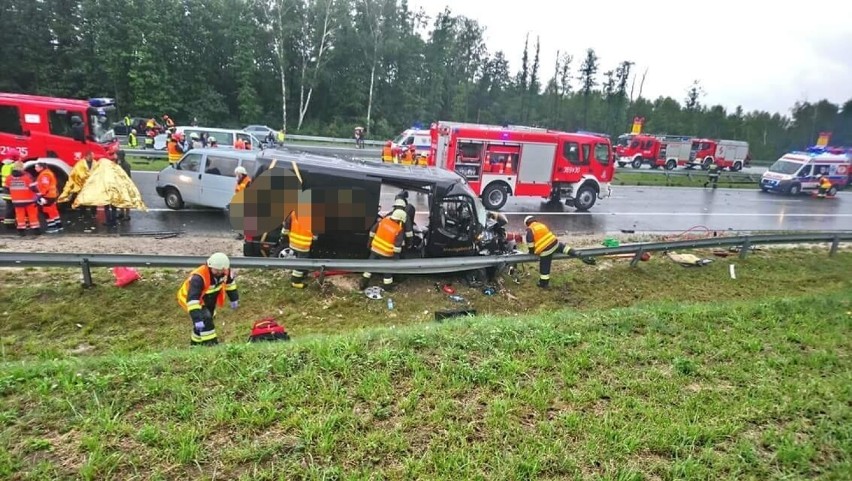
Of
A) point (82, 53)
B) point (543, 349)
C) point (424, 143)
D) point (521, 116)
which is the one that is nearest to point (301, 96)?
point (82, 53)

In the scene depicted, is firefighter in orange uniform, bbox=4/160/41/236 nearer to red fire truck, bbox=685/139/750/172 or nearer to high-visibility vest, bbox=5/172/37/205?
high-visibility vest, bbox=5/172/37/205

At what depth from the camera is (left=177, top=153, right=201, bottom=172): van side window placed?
37.9 ft

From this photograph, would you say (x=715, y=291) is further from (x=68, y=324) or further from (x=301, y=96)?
(x=301, y=96)

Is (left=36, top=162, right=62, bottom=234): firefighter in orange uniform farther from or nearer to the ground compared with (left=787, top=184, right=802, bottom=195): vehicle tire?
nearer to the ground

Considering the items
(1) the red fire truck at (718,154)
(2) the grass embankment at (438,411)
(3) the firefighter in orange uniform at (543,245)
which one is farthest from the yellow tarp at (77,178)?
(1) the red fire truck at (718,154)

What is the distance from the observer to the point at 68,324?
6.05m

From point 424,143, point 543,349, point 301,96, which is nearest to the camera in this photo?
point 543,349

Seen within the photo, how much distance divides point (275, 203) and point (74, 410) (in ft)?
16.0

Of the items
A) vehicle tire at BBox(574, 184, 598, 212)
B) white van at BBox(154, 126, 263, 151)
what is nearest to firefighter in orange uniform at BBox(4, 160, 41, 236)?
white van at BBox(154, 126, 263, 151)

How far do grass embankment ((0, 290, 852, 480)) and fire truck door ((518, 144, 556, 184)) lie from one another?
10955 mm

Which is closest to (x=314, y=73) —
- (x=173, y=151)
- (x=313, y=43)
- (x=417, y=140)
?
(x=313, y=43)

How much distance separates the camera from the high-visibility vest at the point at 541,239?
831 cm

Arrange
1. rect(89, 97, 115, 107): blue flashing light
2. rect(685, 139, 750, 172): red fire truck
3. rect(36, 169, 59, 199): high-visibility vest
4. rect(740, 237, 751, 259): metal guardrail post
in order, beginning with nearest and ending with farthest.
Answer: rect(36, 169, 59, 199): high-visibility vest → rect(740, 237, 751, 259): metal guardrail post → rect(89, 97, 115, 107): blue flashing light → rect(685, 139, 750, 172): red fire truck

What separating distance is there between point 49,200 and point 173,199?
2.59 m
